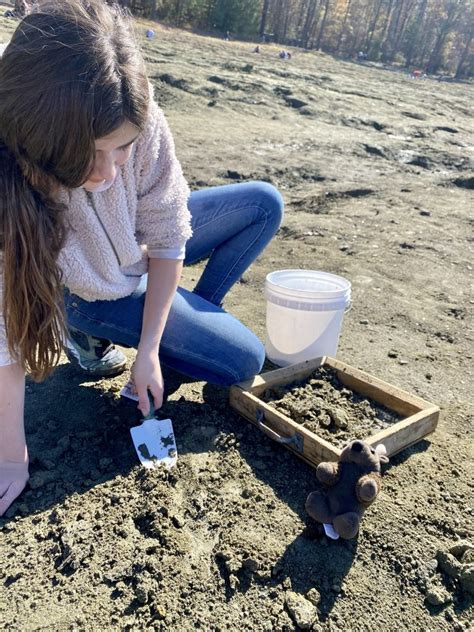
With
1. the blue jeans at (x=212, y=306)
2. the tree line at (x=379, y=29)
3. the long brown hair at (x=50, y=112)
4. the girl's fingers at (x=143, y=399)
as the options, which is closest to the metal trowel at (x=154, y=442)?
the girl's fingers at (x=143, y=399)

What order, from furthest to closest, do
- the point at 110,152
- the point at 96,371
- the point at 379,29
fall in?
the point at 379,29 < the point at 96,371 < the point at 110,152

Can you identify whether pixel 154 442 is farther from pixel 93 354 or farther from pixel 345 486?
pixel 345 486

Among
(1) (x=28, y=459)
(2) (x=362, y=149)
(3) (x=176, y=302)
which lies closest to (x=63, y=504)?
(1) (x=28, y=459)

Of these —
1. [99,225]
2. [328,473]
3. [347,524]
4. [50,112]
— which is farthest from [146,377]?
[50,112]

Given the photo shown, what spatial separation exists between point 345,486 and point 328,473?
0.19ft

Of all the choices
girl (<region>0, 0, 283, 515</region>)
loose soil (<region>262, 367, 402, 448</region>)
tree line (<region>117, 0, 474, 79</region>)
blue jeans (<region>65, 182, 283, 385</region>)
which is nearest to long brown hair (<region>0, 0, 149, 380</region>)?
girl (<region>0, 0, 283, 515</region>)

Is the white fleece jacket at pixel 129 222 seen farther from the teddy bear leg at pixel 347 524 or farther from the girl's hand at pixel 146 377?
the teddy bear leg at pixel 347 524

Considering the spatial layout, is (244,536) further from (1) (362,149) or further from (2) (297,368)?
(1) (362,149)

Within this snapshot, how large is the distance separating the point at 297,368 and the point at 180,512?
0.78 metres

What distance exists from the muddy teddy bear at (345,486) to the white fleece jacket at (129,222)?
2.76ft

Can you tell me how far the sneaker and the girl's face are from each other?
2.85 ft

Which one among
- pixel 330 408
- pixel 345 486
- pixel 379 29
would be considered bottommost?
pixel 330 408

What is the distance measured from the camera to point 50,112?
1.24m

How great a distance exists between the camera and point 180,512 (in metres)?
1.71
